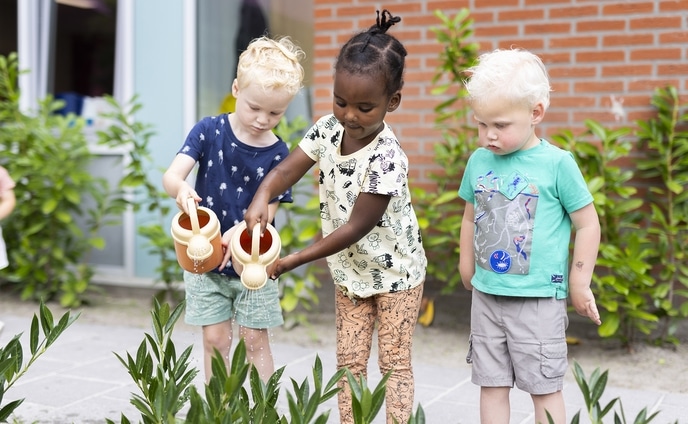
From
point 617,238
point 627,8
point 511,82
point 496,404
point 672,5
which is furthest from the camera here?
point 627,8

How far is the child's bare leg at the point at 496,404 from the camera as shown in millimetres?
3023

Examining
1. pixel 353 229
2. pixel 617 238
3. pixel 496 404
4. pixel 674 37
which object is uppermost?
pixel 674 37

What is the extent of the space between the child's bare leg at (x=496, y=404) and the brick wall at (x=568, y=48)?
8.27 feet

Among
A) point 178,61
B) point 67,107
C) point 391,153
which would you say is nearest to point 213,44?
point 178,61

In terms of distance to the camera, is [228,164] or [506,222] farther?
[228,164]

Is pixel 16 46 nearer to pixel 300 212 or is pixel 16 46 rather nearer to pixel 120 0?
pixel 120 0

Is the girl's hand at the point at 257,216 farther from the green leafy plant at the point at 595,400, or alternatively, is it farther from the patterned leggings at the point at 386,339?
the green leafy plant at the point at 595,400

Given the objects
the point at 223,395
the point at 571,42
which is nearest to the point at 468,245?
the point at 223,395

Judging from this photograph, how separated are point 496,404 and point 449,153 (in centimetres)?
244

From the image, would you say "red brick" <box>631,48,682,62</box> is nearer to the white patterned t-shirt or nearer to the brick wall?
the brick wall

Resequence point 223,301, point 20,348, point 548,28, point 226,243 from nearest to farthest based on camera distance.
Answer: point 20,348 < point 226,243 < point 223,301 < point 548,28

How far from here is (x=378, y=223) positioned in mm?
3037

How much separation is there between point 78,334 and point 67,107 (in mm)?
2451

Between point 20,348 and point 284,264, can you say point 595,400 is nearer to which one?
point 284,264
